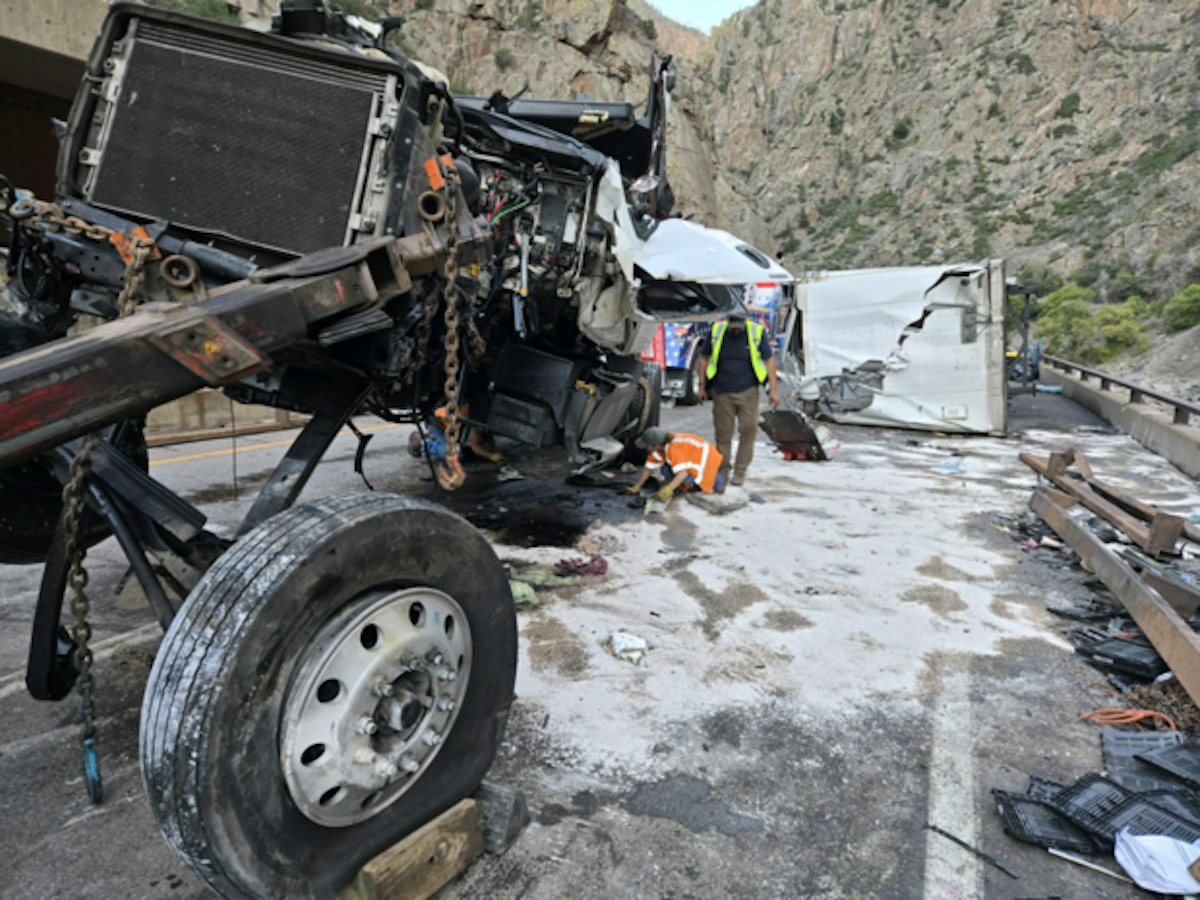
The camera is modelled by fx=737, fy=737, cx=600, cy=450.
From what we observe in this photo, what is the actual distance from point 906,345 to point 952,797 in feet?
35.6

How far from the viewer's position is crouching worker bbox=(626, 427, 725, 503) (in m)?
6.84

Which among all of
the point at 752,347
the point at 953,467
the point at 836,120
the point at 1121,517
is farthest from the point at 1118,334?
the point at 836,120

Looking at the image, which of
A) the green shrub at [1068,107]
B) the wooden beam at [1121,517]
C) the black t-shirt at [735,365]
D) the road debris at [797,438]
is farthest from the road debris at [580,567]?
the green shrub at [1068,107]

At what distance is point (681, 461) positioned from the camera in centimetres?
686

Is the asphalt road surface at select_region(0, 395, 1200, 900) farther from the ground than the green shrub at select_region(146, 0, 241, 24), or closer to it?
closer to it

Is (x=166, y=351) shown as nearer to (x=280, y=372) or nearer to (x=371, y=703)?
(x=371, y=703)

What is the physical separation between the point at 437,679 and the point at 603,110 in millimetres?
4341

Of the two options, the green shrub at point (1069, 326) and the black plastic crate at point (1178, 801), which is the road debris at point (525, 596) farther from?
the green shrub at point (1069, 326)

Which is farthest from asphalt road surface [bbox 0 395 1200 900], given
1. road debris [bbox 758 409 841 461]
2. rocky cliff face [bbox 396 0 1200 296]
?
rocky cliff face [bbox 396 0 1200 296]

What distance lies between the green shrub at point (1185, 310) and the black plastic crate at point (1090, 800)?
84.5 ft

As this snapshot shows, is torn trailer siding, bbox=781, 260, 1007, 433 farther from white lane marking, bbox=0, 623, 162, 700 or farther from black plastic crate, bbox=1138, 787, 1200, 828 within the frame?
white lane marking, bbox=0, 623, 162, 700

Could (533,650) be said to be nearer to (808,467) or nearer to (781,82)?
(808,467)

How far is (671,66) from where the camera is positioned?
557 centimetres

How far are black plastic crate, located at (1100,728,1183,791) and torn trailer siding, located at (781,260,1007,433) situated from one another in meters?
9.71
